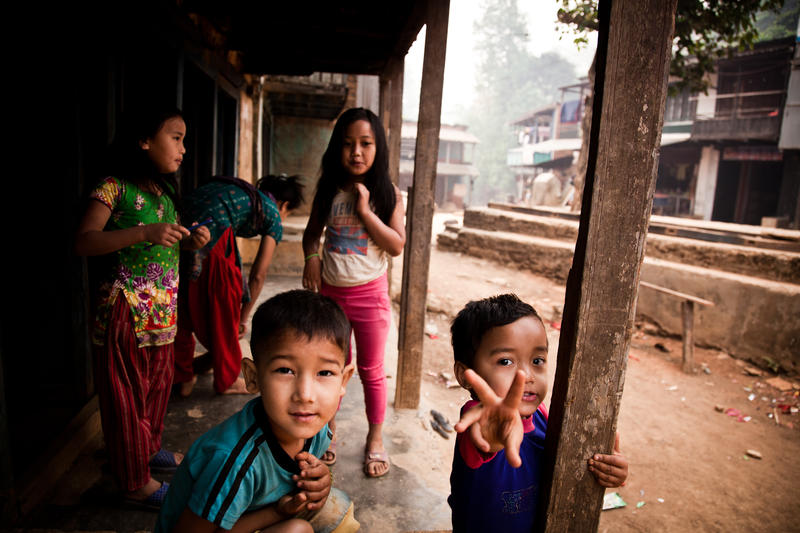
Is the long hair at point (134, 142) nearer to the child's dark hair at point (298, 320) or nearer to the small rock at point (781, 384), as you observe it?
the child's dark hair at point (298, 320)

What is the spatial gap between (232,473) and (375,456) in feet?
4.13

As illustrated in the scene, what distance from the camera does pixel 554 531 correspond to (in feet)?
3.86

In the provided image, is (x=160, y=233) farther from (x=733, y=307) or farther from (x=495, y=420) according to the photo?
(x=733, y=307)

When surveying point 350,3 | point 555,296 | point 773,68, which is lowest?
point 555,296

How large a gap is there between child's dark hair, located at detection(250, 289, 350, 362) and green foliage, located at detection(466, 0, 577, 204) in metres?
40.1

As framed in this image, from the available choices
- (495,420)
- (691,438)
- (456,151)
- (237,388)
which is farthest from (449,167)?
(495,420)

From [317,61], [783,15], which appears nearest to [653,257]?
[317,61]

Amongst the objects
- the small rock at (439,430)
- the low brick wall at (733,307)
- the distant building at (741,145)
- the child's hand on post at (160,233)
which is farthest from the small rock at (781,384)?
the distant building at (741,145)

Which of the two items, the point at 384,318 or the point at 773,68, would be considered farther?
the point at 773,68

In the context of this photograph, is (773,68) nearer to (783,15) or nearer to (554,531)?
(783,15)

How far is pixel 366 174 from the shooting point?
226 cm

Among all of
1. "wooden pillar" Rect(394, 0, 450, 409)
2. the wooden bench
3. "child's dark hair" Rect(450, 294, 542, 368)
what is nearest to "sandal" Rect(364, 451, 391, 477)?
"wooden pillar" Rect(394, 0, 450, 409)

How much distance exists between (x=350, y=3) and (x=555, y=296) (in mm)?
6631

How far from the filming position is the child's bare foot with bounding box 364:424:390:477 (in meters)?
2.26
